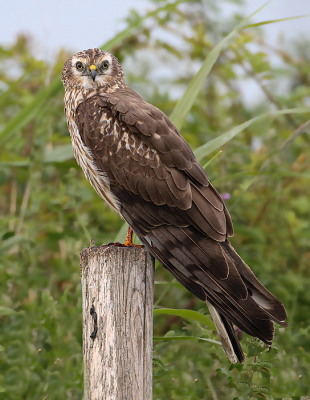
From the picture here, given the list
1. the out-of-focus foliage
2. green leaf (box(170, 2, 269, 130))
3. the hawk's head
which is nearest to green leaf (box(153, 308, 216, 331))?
the out-of-focus foliage

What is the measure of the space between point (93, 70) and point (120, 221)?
85.8 inches

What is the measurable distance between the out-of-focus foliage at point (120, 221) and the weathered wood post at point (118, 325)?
1.11ft

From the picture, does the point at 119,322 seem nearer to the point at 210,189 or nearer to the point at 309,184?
the point at 210,189

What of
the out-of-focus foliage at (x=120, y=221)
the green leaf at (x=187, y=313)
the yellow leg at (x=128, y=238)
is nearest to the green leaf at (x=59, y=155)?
the out-of-focus foliage at (x=120, y=221)

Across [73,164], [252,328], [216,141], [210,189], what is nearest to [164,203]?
[210,189]

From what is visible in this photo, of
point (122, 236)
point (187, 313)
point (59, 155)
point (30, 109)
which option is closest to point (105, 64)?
point (30, 109)

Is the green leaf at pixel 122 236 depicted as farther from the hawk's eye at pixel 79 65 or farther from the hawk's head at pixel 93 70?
the hawk's eye at pixel 79 65

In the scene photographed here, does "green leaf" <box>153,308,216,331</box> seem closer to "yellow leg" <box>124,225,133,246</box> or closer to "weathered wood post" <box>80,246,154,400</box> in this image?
"weathered wood post" <box>80,246,154,400</box>

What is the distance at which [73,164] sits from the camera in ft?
14.7

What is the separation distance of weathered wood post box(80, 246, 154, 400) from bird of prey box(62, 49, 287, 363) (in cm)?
21

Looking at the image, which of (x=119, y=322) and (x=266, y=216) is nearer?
(x=119, y=322)

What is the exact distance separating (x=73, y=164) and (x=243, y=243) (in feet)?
7.23

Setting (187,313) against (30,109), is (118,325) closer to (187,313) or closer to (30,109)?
(187,313)

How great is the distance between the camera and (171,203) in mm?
2990
